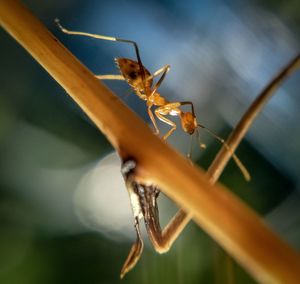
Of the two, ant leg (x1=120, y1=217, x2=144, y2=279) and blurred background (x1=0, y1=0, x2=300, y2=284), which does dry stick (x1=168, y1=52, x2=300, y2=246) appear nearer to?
ant leg (x1=120, y1=217, x2=144, y2=279)

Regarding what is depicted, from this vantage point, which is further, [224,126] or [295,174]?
[295,174]

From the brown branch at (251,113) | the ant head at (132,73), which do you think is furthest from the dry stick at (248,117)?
the ant head at (132,73)

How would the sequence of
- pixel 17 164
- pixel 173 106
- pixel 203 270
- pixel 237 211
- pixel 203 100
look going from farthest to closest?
pixel 17 164, pixel 203 100, pixel 203 270, pixel 173 106, pixel 237 211

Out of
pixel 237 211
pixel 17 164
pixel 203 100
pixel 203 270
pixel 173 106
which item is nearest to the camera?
pixel 237 211

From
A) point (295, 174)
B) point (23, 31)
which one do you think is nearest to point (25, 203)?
point (295, 174)

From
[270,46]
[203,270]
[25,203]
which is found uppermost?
[270,46]

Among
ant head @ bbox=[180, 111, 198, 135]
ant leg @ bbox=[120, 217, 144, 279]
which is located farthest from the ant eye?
ant leg @ bbox=[120, 217, 144, 279]

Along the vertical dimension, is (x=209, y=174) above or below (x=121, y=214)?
above

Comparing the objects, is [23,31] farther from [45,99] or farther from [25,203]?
[45,99]
